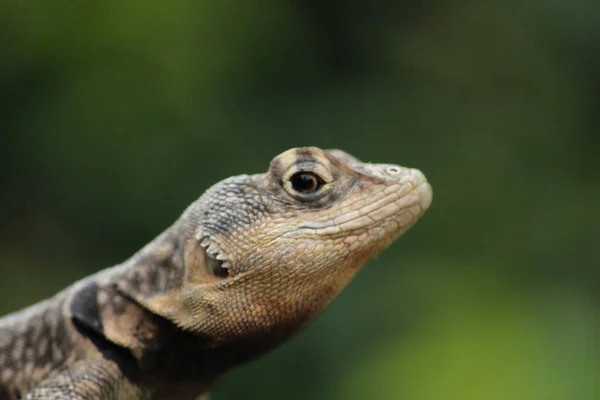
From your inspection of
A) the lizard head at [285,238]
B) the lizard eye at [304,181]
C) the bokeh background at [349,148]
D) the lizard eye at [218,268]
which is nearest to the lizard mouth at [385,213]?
the lizard head at [285,238]

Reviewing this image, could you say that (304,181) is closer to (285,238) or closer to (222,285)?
(285,238)

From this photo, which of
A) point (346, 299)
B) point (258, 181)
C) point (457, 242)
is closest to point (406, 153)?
point (457, 242)

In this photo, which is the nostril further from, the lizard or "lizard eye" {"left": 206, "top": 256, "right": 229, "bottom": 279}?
"lizard eye" {"left": 206, "top": 256, "right": 229, "bottom": 279}

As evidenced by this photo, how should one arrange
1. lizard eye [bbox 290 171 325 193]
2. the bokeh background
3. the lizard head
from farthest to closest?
the bokeh background
lizard eye [bbox 290 171 325 193]
the lizard head

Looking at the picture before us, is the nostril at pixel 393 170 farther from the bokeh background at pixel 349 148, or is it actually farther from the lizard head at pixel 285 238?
the bokeh background at pixel 349 148

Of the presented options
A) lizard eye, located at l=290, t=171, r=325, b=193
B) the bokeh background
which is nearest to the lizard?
lizard eye, located at l=290, t=171, r=325, b=193

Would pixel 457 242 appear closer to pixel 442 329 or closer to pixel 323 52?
pixel 442 329

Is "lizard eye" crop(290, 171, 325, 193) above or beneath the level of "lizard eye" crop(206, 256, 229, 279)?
above
